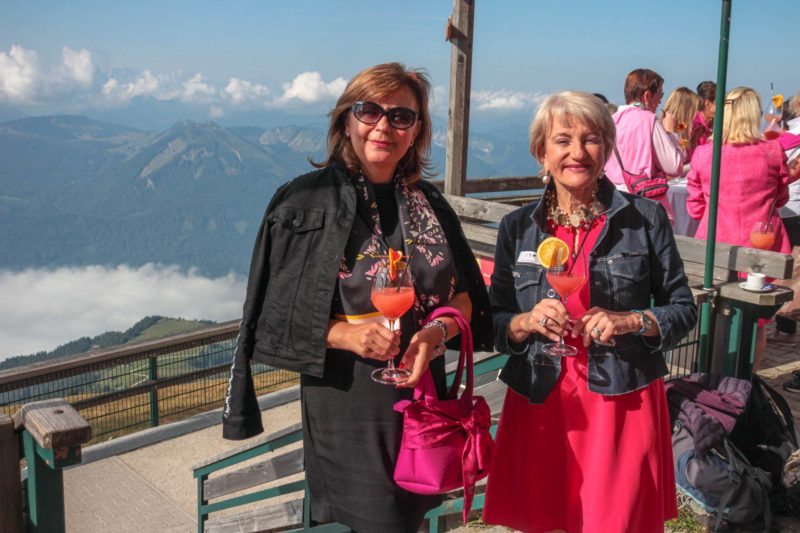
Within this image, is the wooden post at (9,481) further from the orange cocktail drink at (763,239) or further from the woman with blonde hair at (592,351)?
the orange cocktail drink at (763,239)

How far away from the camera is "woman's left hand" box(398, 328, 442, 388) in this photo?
2014 mm

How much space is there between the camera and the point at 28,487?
2037 millimetres

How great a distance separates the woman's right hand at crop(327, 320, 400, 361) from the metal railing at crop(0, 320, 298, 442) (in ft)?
14.1

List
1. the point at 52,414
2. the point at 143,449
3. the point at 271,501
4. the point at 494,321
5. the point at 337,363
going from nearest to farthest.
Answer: the point at 52,414, the point at 337,363, the point at 494,321, the point at 271,501, the point at 143,449

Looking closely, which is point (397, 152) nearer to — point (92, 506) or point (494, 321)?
A: point (494, 321)

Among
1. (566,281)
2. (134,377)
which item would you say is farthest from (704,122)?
(134,377)

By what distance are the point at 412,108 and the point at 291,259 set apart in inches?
22.7

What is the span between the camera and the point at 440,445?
200 centimetres

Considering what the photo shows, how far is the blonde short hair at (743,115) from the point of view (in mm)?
4973

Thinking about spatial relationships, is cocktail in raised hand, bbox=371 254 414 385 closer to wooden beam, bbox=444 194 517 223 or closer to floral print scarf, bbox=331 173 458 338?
floral print scarf, bbox=331 173 458 338

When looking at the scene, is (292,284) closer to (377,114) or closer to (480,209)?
(377,114)

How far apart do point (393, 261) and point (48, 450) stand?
102cm

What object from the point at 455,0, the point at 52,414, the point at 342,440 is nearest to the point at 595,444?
the point at 342,440

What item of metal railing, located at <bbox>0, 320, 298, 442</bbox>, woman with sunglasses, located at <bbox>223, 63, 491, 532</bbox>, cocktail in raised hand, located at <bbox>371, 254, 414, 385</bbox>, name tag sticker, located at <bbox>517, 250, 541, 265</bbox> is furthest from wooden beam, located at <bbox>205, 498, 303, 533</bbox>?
metal railing, located at <bbox>0, 320, 298, 442</bbox>
